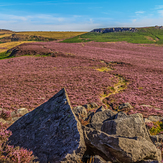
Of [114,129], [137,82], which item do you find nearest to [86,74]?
[137,82]

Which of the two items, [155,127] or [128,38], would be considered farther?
[128,38]

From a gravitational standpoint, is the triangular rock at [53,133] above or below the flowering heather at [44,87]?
above

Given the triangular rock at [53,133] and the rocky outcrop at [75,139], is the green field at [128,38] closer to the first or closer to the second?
the triangular rock at [53,133]

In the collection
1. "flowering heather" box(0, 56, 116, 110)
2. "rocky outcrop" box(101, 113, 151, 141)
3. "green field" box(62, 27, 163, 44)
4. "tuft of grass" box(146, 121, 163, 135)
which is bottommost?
"flowering heather" box(0, 56, 116, 110)

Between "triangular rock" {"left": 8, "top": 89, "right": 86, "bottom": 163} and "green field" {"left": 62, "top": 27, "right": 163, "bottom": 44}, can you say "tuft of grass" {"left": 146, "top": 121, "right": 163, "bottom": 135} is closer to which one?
"triangular rock" {"left": 8, "top": 89, "right": 86, "bottom": 163}

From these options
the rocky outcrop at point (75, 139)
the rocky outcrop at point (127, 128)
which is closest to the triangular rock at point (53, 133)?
the rocky outcrop at point (75, 139)

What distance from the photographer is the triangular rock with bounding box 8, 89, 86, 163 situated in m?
4.43

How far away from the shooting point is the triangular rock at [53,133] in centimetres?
443

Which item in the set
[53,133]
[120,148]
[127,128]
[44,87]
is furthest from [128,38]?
[53,133]

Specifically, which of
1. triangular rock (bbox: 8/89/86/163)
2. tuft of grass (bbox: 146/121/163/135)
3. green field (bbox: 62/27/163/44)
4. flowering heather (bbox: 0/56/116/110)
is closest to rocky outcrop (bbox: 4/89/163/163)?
triangular rock (bbox: 8/89/86/163)

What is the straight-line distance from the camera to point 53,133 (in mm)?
5094

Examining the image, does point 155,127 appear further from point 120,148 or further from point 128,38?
point 128,38

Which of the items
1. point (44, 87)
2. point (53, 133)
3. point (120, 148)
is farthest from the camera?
point (44, 87)

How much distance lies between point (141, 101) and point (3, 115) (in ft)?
50.7
